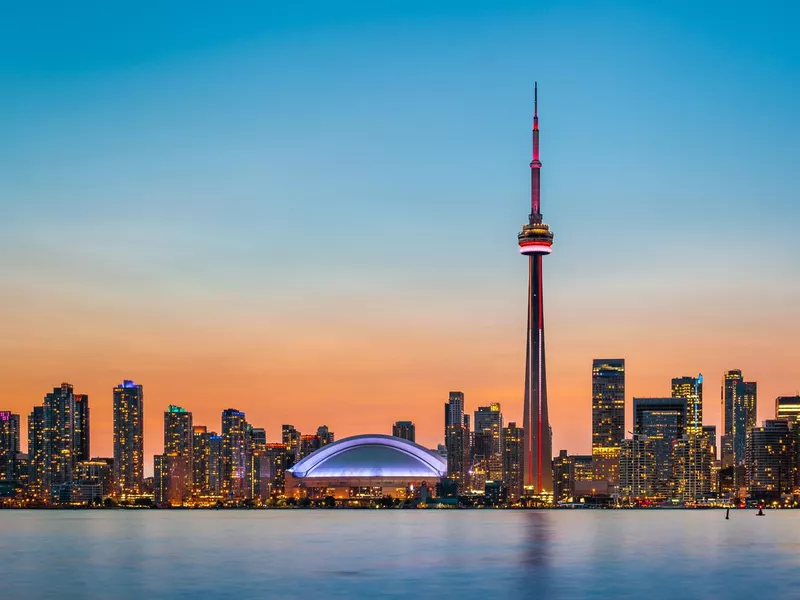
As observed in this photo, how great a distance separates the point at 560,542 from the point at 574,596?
65.5 meters

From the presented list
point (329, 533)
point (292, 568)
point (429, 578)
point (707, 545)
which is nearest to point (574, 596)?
point (429, 578)

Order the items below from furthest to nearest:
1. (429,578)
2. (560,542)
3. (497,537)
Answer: (497,537), (560,542), (429,578)

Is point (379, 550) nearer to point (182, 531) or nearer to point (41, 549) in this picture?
point (41, 549)

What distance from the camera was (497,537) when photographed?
511 feet

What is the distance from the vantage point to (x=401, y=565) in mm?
103875

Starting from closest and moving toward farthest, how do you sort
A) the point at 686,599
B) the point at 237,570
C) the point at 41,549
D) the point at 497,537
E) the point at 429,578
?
1. the point at 686,599
2. the point at 429,578
3. the point at 237,570
4. the point at 41,549
5. the point at 497,537

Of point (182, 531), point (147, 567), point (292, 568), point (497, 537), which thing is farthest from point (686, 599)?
point (182, 531)

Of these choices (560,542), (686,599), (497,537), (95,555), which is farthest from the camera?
(497,537)

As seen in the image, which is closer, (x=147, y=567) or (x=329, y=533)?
(x=147, y=567)

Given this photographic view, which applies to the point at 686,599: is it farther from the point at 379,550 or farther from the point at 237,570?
the point at 379,550

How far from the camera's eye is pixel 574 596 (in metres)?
78.4

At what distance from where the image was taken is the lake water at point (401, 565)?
82.1m

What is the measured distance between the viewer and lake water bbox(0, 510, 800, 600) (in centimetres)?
8212

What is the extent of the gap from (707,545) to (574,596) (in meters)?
67.7
